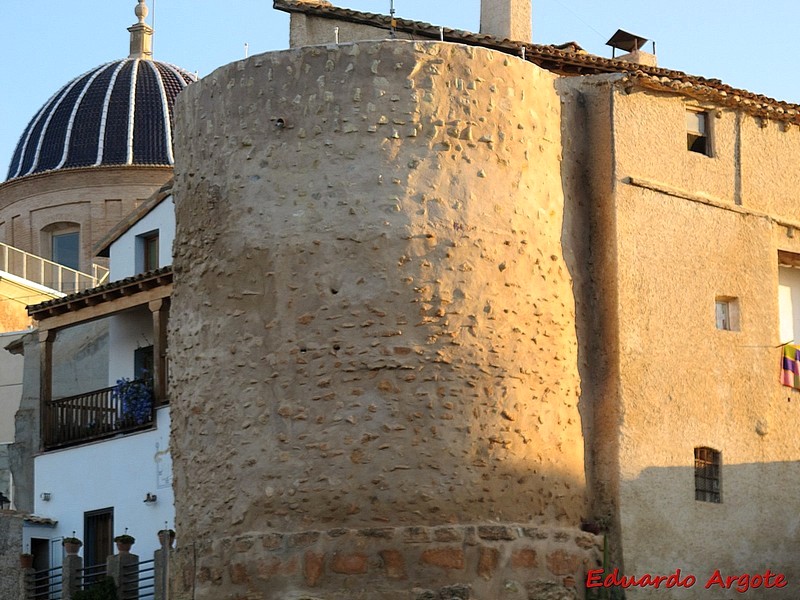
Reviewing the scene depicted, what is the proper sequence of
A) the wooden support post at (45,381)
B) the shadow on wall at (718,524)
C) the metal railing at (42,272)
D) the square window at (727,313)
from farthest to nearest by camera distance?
the metal railing at (42,272) < the wooden support post at (45,381) < the square window at (727,313) < the shadow on wall at (718,524)

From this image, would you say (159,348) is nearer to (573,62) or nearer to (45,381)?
(45,381)

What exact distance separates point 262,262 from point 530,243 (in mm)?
3010

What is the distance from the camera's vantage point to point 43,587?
28891 mm

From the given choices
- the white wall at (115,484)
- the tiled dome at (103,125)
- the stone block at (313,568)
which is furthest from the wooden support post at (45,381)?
the tiled dome at (103,125)

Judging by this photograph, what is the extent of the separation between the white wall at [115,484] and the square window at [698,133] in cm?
955

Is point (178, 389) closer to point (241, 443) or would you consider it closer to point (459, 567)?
point (241, 443)

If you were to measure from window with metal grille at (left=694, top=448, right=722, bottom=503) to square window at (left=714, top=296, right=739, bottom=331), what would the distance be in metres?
1.64

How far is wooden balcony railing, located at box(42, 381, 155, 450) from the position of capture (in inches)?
1157

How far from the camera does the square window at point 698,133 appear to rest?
23.2 metres

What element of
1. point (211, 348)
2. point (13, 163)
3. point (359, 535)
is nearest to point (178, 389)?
point (211, 348)

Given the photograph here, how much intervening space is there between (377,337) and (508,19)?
30.2 feet

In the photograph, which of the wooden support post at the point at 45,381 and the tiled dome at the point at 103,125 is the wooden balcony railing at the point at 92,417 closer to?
the wooden support post at the point at 45,381

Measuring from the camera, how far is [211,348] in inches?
817

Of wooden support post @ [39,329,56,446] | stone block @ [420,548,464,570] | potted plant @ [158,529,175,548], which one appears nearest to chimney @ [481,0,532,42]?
potted plant @ [158,529,175,548]
